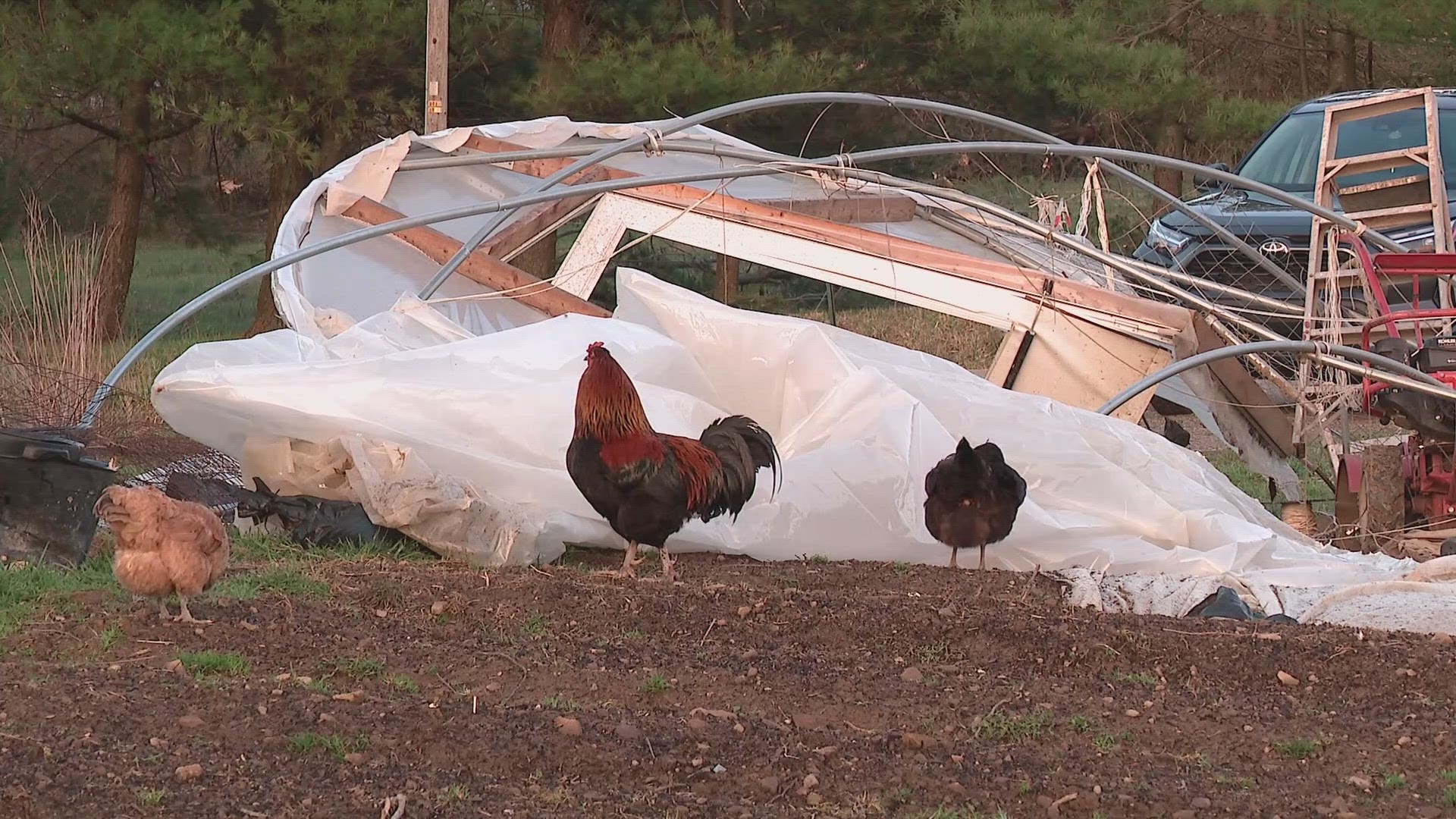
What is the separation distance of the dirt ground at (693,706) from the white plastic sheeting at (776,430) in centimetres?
91

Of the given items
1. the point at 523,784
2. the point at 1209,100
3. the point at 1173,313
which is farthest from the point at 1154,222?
the point at 523,784

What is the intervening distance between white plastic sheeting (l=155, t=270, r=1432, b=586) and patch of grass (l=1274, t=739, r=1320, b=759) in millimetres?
2334

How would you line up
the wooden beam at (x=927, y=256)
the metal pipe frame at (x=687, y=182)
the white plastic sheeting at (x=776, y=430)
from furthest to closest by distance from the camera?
1. the wooden beam at (x=927, y=256)
2. the metal pipe frame at (x=687, y=182)
3. the white plastic sheeting at (x=776, y=430)

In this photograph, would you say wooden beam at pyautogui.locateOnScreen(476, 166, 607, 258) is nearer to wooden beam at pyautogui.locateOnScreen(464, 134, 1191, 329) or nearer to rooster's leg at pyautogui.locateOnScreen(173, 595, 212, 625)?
wooden beam at pyautogui.locateOnScreen(464, 134, 1191, 329)

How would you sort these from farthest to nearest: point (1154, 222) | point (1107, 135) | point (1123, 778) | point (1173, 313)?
point (1107, 135) < point (1154, 222) < point (1173, 313) < point (1123, 778)

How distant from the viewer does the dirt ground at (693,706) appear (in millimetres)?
3605

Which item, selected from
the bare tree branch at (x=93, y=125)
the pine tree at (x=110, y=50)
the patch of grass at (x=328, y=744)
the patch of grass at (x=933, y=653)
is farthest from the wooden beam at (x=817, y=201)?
the bare tree branch at (x=93, y=125)

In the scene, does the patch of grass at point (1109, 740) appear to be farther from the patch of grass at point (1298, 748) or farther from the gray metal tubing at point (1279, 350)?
the gray metal tubing at point (1279, 350)

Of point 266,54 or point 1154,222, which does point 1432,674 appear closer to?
point 1154,222

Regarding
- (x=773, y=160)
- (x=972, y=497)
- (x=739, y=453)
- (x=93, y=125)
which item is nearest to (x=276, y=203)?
(x=93, y=125)

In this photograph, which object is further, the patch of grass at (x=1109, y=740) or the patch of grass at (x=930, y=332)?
the patch of grass at (x=930, y=332)

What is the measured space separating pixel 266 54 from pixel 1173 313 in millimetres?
9073

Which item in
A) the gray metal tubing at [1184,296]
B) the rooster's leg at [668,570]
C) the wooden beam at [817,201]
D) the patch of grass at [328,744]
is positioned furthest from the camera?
the wooden beam at [817,201]

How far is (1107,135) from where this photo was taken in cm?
1902
